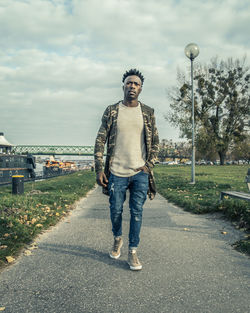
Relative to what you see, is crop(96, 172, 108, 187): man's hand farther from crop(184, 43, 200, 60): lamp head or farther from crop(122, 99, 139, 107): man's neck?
crop(184, 43, 200, 60): lamp head

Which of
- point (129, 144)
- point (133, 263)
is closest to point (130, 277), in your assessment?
point (133, 263)

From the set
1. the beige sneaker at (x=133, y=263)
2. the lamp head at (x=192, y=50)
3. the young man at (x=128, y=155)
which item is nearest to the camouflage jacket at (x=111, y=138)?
the young man at (x=128, y=155)

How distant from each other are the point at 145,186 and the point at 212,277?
118cm

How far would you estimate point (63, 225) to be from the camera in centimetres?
593

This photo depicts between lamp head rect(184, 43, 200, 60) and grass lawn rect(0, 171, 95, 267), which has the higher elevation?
lamp head rect(184, 43, 200, 60)

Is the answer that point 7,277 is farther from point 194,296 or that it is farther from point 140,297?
point 194,296

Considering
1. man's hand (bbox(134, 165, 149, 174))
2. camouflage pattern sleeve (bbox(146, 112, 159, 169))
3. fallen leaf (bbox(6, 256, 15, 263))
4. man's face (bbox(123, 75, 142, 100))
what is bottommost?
fallen leaf (bbox(6, 256, 15, 263))

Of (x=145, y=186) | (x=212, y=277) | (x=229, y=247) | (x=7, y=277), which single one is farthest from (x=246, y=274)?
(x=7, y=277)

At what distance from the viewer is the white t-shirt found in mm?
3586

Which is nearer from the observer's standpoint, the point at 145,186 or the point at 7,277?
the point at 7,277

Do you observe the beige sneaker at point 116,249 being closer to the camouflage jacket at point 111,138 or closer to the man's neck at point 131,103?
the camouflage jacket at point 111,138

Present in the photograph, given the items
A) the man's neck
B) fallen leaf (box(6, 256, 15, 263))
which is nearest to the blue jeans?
the man's neck

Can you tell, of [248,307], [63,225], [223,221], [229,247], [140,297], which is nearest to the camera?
[248,307]

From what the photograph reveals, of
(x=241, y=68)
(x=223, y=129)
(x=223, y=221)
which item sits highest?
(x=241, y=68)
